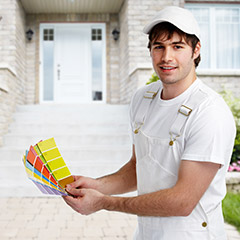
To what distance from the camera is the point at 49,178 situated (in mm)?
1209

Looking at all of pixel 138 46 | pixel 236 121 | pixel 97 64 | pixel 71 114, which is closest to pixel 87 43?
pixel 97 64

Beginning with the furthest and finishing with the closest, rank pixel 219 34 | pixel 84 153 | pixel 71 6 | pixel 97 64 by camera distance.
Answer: pixel 97 64 < pixel 71 6 < pixel 219 34 < pixel 84 153

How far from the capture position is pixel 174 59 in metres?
1.15

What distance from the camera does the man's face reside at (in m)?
1.15

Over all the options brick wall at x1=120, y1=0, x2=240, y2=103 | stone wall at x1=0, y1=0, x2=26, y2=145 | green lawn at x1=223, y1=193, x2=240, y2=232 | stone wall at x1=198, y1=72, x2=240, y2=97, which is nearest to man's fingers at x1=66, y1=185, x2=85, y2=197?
green lawn at x1=223, y1=193, x2=240, y2=232

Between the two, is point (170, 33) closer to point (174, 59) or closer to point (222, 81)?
point (174, 59)

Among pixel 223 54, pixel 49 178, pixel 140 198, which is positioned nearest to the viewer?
pixel 140 198

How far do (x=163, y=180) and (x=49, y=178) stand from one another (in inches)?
15.8

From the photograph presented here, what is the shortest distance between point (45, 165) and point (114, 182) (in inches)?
15.1

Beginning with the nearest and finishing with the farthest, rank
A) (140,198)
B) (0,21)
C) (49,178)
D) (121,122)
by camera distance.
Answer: (140,198), (49,178), (121,122), (0,21)

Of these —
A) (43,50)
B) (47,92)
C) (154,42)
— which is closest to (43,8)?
(43,50)

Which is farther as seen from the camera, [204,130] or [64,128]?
[64,128]

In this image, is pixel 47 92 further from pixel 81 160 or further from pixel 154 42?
pixel 154 42

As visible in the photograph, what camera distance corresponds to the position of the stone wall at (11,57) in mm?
7051
